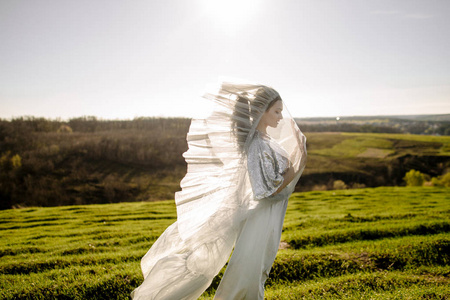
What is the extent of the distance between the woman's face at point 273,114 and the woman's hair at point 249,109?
2.0 inches

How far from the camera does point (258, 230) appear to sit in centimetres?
375

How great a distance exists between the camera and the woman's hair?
13.1ft

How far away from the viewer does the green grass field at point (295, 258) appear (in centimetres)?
534

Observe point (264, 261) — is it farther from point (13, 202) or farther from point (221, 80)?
point (13, 202)

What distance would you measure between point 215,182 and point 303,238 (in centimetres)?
583

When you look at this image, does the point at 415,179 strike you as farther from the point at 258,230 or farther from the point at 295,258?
the point at 258,230

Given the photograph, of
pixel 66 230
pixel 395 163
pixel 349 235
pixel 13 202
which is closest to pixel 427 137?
pixel 395 163

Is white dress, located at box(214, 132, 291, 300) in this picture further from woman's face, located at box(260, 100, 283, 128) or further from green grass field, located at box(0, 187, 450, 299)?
green grass field, located at box(0, 187, 450, 299)

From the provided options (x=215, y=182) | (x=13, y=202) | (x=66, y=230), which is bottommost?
(x=13, y=202)

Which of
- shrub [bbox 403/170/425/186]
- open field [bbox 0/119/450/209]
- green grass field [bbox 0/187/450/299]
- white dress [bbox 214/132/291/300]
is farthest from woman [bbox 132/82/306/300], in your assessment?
shrub [bbox 403/170/425/186]

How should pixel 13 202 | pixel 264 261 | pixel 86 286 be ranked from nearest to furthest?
pixel 264 261
pixel 86 286
pixel 13 202

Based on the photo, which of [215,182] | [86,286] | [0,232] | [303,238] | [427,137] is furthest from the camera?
[427,137]

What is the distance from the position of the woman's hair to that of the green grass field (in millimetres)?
3050

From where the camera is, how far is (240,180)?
12.9 ft
